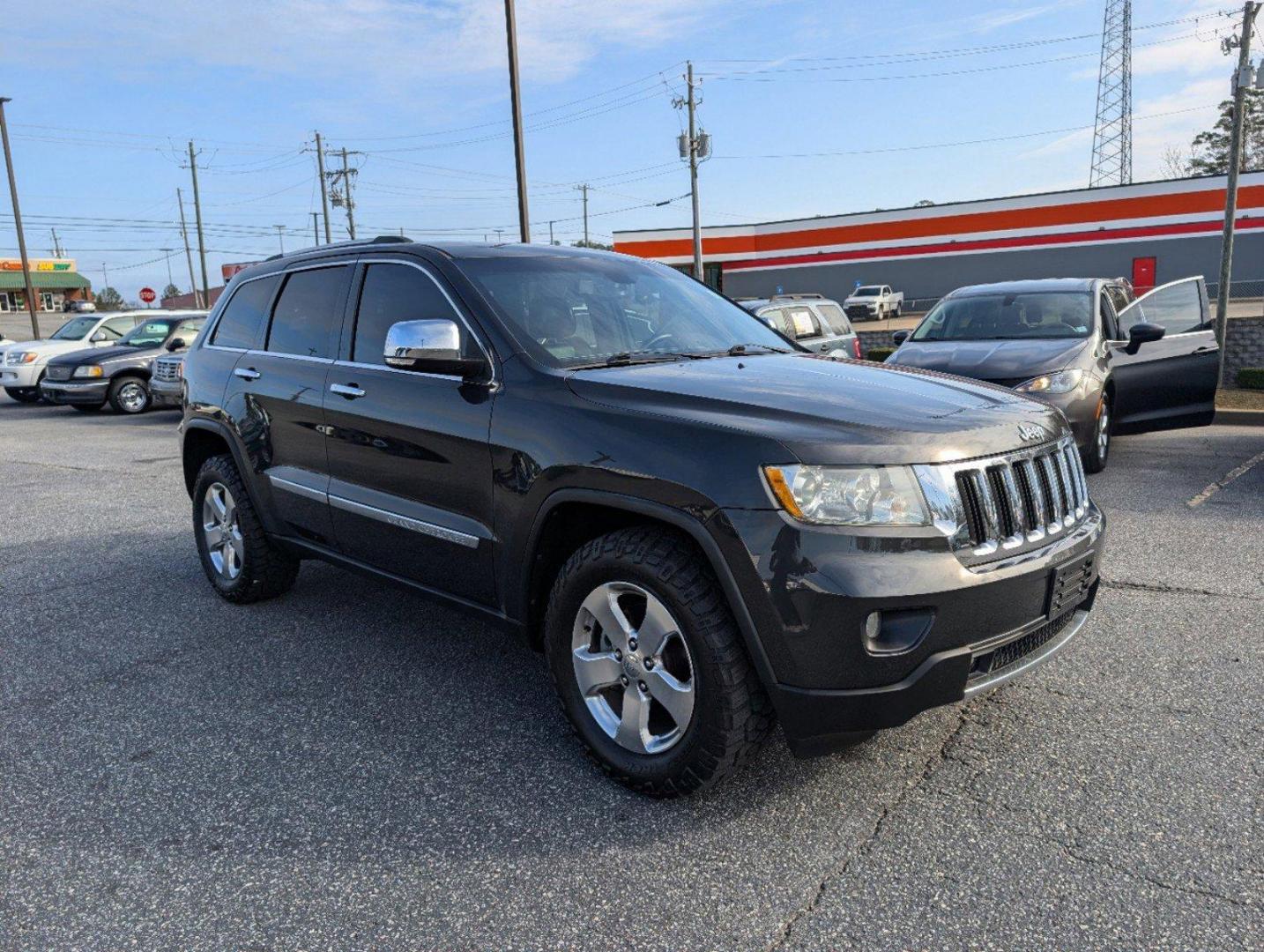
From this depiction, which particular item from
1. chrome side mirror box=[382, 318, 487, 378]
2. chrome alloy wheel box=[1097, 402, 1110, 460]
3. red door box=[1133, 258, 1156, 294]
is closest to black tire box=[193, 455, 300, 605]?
chrome side mirror box=[382, 318, 487, 378]

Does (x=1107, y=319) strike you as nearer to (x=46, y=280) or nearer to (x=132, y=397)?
(x=132, y=397)

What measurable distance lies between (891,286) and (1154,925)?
46.4 metres

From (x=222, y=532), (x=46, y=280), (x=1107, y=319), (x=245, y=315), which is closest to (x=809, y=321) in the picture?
(x=1107, y=319)

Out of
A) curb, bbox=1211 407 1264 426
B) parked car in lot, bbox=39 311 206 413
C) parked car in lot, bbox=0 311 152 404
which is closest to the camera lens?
curb, bbox=1211 407 1264 426

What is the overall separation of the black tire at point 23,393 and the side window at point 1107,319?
18.5 m

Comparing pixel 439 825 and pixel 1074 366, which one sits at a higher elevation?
pixel 1074 366

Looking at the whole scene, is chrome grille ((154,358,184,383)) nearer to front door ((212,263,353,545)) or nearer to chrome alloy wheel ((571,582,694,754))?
front door ((212,263,353,545))

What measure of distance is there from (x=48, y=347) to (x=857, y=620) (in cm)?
2017

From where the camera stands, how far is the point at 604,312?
3.96 metres

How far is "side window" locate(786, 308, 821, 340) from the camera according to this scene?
12883 mm

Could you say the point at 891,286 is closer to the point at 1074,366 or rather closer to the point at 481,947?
the point at 1074,366

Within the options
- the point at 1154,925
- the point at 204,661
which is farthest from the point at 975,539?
the point at 204,661

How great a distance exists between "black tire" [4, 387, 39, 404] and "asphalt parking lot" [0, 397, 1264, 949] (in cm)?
1635

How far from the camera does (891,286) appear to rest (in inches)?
1823
